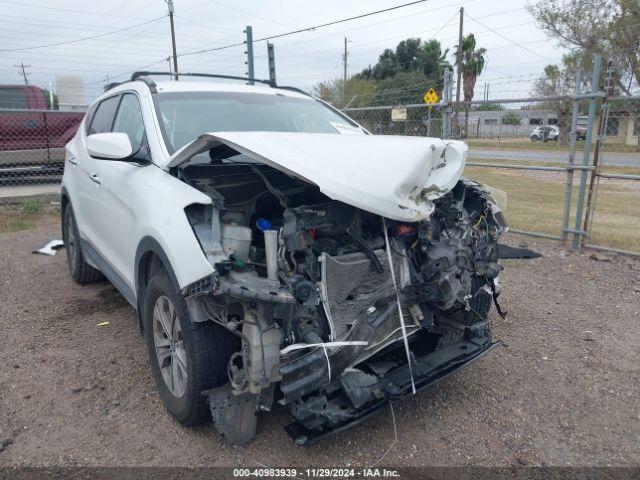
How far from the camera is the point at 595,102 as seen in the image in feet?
20.6

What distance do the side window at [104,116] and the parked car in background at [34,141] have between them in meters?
5.84

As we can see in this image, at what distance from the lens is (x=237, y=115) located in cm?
395

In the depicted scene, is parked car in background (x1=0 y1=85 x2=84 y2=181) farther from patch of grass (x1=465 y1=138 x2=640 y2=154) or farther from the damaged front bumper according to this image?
the damaged front bumper

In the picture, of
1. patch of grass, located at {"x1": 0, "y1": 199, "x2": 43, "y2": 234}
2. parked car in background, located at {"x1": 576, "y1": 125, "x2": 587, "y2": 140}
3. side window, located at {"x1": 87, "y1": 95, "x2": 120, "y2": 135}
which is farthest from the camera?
patch of grass, located at {"x1": 0, "y1": 199, "x2": 43, "y2": 234}

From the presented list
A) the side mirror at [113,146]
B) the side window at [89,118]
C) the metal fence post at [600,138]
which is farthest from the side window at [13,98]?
the metal fence post at [600,138]

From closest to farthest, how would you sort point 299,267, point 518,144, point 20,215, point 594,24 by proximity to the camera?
point 299,267 < point 20,215 < point 518,144 < point 594,24

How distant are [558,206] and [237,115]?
801 centimetres

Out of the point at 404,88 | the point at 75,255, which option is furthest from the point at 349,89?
the point at 75,255

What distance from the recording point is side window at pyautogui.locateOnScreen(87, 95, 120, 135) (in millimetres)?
4527

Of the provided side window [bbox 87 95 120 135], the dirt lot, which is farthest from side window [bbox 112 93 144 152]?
the dirt lot

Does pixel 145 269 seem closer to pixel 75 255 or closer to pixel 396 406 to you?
pixel 396 406

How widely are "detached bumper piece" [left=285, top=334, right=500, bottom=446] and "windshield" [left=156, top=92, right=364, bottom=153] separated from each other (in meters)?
1.81

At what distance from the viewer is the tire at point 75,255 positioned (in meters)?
5.23

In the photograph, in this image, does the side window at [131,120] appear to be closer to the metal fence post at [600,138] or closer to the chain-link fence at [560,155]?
the chain-link fence at [560,155]
